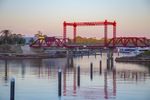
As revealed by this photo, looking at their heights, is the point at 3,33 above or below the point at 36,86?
above

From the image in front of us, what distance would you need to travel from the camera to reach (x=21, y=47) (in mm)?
96375

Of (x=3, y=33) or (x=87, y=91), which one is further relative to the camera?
(x=3, y=33)

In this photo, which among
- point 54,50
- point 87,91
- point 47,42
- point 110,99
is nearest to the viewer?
point 110,99

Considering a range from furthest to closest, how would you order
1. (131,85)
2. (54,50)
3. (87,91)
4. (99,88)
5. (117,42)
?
(54,50) < (117,42) < (131,85) < (99,88) < (87,91)

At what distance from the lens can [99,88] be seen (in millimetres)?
23234

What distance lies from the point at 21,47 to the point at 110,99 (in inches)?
3093

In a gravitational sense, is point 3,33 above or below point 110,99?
above

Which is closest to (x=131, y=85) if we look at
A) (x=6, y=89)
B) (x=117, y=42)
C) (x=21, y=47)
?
(x=6, y=89)

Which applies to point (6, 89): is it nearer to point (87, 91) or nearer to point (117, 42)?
point (87, 91)

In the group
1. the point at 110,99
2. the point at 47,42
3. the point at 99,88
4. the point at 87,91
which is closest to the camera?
the point at 110,99

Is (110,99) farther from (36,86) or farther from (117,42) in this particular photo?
(117,42)

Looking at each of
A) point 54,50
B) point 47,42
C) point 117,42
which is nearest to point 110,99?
point 117,42

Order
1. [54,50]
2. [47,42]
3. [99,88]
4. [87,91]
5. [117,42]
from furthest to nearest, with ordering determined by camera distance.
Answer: [54,50]
[47,42]
[117,42]
[99,88]
[87,91]

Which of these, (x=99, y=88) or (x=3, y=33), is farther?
(x=3, y=33)
